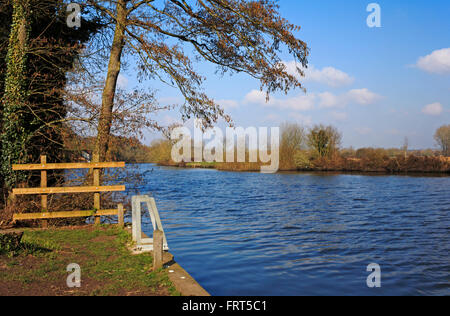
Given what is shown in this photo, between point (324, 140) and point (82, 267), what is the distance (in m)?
49.3

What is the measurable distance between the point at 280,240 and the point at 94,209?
5698mm

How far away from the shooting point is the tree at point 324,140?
52.8 meters

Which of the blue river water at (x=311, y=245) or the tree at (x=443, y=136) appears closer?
the blue river water at (x=311, y=245)

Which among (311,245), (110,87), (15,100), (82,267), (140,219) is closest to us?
(82,267)

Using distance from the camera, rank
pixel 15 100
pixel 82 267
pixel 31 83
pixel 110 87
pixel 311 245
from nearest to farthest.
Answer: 1. pixel 82 267
2. pixel 15 100
3. pixel 311 245
4. pixel 31 83
5. pixel 110 87

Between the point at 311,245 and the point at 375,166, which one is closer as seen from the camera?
the point at 311,245

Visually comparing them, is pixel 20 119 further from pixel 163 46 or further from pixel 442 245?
pixel 442 245

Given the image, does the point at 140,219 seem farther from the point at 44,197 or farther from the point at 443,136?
the point at 443,136

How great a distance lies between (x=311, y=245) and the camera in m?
11.3

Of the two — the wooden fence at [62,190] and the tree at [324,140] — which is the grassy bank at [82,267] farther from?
the tree at [324,140]

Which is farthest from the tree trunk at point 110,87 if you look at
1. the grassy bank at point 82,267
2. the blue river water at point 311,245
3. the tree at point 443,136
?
the tree at point 443,136

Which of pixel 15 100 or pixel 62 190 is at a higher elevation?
pixel 15 100

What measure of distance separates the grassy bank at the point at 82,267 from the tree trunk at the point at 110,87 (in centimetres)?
309

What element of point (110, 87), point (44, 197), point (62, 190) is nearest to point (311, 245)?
point (62, 190)
